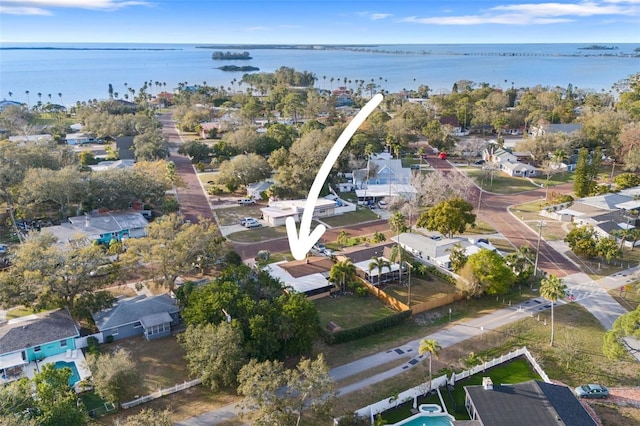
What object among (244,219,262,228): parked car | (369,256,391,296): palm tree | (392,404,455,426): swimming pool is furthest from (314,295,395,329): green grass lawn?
(244,219,262,228): parked car

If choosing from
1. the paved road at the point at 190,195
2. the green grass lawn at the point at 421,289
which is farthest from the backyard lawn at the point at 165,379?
the paved road at the point at 190,195

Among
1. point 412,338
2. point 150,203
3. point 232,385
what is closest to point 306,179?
point 150,203

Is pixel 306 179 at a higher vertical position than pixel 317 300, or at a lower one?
higher

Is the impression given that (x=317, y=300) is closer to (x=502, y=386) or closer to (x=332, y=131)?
(x=502, y=386)

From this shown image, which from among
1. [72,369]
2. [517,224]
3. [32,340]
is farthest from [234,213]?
[517,224]

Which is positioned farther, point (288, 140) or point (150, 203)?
point (288, 140)

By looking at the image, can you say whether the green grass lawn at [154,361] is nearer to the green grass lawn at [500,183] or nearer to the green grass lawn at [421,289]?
the green grass lawn at [421,289]

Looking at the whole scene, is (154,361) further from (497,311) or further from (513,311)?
(513,311)
